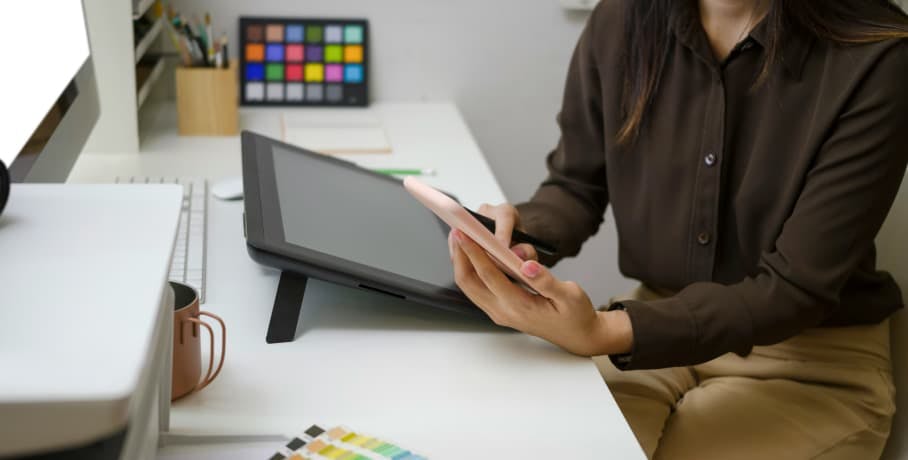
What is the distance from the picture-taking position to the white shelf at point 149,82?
150 centimetres

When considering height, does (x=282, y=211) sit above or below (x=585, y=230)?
above

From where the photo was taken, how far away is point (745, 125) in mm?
1110

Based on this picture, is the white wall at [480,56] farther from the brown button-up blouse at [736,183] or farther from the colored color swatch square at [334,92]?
the brown button-up blouse at [736,183]

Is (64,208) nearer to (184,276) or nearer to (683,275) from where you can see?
(184,276)

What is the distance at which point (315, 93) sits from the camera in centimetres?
176

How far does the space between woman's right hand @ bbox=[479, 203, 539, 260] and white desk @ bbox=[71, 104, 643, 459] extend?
12 centimetres

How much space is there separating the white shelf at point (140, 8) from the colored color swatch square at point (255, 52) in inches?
8.3

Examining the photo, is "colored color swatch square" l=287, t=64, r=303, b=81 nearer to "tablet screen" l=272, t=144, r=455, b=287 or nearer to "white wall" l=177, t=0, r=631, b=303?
"white wall" l=177, t=0, r=631, b=303

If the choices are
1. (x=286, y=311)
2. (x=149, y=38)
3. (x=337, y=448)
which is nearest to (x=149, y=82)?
(x=149, y=38)

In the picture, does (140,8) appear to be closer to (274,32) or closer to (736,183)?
(274,32)

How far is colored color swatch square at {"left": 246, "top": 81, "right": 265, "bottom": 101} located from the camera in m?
1.74

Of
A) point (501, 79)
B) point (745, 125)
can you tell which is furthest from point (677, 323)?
point (501, 79)

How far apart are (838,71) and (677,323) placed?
12.6 inches

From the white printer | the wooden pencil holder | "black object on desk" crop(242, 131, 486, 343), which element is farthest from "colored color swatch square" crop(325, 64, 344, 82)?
the white printer
